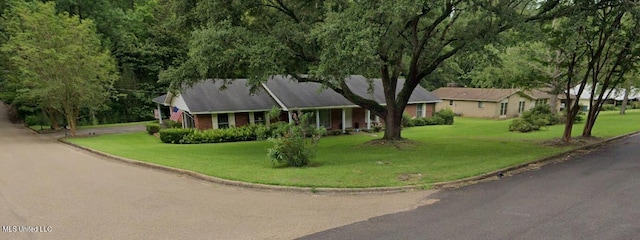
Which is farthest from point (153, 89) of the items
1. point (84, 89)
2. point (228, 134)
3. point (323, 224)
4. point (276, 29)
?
point (323, 224)

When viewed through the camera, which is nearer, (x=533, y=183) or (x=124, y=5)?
(x=533, y=183)

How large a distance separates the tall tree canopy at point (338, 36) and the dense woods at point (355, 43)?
1.8 inches

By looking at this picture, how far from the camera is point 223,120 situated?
963 inches

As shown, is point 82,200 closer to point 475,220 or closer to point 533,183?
point 475,220

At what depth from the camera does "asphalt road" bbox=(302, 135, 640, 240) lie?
576cm

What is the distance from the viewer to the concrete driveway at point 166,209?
623 centimetres

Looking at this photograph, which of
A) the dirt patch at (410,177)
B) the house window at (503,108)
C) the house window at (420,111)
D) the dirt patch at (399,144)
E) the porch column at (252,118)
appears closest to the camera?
the dirt patch at (410,177)

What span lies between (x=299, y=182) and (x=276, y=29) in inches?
282

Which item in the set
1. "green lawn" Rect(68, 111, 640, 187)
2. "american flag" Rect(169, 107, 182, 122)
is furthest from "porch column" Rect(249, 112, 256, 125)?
"green lawn" Rect(68, 111, 640, 187)

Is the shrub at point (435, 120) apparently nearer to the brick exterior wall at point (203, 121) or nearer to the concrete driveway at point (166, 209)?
the brick exterior wall at point (203, 121)

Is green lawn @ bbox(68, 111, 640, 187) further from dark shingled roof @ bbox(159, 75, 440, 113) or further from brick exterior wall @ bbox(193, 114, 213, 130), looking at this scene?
dark shingled roof @ bbox(159, 75, 440, 113)

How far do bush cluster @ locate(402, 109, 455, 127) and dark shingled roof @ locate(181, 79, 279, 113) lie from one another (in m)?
10.8

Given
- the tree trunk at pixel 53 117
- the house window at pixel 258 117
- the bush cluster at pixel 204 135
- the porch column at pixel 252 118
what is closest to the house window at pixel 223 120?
the porch column at pixel 252 118

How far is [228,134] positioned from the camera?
71.9 ft
